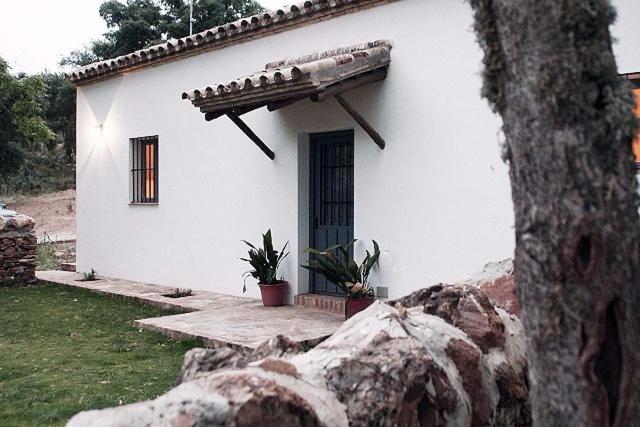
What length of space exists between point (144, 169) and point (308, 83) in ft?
17.4

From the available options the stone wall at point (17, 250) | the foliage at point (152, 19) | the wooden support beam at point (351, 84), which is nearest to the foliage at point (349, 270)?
the wooden support beam at point (351, 84)

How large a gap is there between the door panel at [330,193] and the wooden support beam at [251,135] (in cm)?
57

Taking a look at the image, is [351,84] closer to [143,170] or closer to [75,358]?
[75,358]

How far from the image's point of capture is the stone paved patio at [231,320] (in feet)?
20.4

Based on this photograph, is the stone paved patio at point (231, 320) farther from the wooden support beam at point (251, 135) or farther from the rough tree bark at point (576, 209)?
the rough tree bark at point (576, 209)

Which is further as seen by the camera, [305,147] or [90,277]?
[90,277]

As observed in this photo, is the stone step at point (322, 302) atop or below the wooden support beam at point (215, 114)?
below

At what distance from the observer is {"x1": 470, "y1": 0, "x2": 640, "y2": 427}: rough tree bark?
1.78 m

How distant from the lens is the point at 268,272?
8281mm

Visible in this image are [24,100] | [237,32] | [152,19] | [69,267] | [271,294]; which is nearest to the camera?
[271,294]

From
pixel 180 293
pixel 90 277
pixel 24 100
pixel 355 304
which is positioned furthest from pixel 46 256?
pixel 355 304

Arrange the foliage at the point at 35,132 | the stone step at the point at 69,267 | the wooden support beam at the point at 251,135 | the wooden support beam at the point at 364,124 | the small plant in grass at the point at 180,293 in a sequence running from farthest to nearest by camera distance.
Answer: the foliage at the point at 35,132, the stone step at the point at 69,267, the small plant in grass at the point at 180,293, the wooden support beam at the point at 251,135, the wooden support beam at the point at 364,124

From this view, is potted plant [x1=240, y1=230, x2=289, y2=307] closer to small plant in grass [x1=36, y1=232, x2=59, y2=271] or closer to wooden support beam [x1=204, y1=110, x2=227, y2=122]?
wooden support beam [x1=204, y1=110, x2=227, y2=122]

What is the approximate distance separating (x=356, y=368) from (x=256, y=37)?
7011mm
